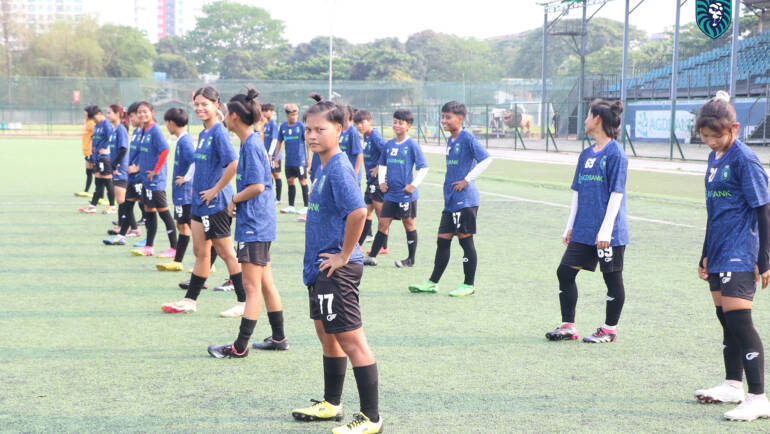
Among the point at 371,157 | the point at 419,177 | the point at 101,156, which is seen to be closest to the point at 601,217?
the point at 419,177

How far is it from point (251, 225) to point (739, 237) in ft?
10.4

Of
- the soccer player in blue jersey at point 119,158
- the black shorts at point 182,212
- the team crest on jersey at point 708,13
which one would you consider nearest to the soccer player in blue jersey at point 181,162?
the black shorts at point 182,212

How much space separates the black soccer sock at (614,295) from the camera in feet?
19.0

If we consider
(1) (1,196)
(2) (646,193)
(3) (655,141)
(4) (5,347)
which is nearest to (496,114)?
(3) (655,141)

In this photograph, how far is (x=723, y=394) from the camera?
179 inches

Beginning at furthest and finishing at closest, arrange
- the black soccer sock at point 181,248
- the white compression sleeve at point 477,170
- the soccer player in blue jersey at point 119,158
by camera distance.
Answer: the soccer player in blue jersey at point 119,158
the black soccer sock at point 181,248
the white compression sleeve at point 477,170

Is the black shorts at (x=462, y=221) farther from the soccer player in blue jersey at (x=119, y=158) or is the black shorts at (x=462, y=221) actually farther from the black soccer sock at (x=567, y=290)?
the soccer player in blue jersey at (x=119, y=158)

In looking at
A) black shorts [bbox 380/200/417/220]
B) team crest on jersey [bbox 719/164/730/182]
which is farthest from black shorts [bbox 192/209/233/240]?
team crest on jersey [bbox 719/164/730/182]

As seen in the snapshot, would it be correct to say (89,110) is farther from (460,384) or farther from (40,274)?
(460,384)

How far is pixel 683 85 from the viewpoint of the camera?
Answer: 138ft

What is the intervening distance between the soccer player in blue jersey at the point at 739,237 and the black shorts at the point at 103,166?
11.1 metres

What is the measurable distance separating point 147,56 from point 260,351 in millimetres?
95457

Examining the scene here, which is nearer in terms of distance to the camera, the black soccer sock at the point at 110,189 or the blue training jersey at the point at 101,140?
the blue training jersey at the point at 101,140

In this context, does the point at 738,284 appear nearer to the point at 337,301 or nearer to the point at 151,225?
the point at 337,301
